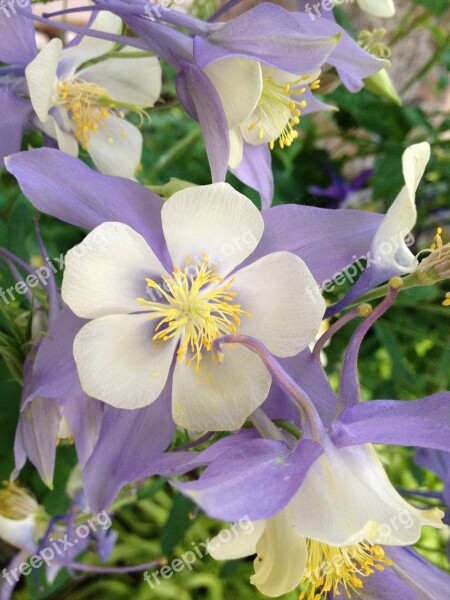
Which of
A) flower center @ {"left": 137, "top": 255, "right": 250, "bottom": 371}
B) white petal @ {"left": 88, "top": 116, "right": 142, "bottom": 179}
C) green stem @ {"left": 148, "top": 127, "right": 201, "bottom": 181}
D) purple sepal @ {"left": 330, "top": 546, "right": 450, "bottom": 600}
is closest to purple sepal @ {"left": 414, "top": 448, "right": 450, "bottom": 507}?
purple sepal @ {"left": 330, "top": 546, "right": 450, "bottom": 600}

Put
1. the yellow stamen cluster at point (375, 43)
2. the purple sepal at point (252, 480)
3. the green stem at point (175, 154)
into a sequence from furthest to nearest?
the green stem at point (175, 154) < the yellow stamen cluster at point (375, 43) < the purple sepal at point (252, 480)

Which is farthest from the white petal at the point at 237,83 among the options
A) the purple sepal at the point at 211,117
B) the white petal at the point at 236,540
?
the white petal at the point at 236,540

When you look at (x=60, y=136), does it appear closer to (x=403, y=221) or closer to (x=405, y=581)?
(x=403, y=221)

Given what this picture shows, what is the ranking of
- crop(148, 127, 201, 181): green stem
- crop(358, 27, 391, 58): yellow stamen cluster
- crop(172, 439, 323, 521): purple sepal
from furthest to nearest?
crop(148, 127, 201, 181): green stem < crop(358, 27, 391, 58): yellow stamen cluster < crop(172, 439, 323, 521): purple sepal

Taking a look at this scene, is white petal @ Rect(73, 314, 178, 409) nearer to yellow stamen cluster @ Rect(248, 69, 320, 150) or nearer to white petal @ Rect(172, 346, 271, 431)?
white petal @ Rect(172, 346, 271, 431)

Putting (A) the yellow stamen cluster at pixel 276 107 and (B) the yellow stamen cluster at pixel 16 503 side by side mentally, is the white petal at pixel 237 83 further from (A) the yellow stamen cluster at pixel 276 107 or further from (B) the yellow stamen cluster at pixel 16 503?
(B) the yellow stamen cluster at pixel 16 503

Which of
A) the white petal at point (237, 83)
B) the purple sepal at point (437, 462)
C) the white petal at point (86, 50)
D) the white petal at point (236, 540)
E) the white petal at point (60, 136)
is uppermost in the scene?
the white petal at point (237, 83)
